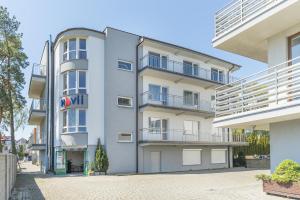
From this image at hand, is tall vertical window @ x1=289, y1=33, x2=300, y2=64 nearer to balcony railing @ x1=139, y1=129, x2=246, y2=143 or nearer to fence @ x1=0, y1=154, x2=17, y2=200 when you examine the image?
fence @ x1=0, y1=154, x2=17, y2=200

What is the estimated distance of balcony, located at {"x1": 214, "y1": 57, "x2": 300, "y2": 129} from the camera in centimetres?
1073

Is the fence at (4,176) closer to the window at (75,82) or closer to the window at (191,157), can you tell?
the window at (75,82)

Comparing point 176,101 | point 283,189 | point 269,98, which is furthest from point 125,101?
point 283,189

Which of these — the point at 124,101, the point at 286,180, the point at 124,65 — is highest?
the point at 124,65

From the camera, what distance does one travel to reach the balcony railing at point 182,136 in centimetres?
2826

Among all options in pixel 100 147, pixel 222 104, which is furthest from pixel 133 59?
pixel 222 104

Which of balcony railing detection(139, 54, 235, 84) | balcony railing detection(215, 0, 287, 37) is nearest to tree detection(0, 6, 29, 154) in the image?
balcony railing detection(139, 54, 235, 84)

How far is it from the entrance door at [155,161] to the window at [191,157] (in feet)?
9.17

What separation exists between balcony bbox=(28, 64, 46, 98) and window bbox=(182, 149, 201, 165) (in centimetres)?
1460

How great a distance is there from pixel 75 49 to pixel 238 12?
1725 cm

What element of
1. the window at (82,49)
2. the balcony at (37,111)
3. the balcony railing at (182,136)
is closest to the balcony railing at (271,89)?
the balcony railing at (182,136)

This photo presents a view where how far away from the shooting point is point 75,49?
90.6ft

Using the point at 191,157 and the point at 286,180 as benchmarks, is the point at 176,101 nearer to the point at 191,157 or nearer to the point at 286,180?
the point at 191,157

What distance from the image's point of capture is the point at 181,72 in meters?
31.0
